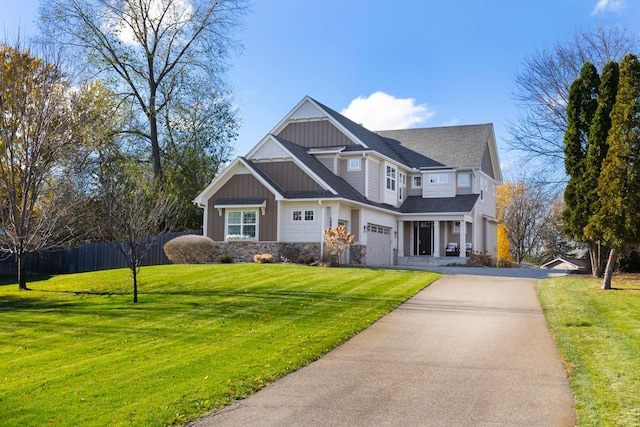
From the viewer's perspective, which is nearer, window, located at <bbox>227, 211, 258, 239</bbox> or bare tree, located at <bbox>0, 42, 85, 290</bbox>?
bare tree, located at <bbox>0, 42, 85, 290</bbox>

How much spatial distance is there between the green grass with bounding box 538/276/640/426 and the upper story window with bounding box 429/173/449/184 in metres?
16.0

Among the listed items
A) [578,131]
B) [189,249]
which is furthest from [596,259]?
[189,249]

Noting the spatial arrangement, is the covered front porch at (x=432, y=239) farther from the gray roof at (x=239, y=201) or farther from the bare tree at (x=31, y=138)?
the bare tree at (x=31, y=138)

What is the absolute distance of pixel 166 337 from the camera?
10977 millimetres

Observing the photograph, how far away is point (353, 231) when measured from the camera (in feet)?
94.0

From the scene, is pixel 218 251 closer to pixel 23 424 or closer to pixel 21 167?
pixel 21 167

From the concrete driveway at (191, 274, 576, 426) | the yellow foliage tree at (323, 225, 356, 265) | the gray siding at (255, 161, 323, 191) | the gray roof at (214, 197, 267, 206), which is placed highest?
the gray siding at (255, 161, 323, 191)

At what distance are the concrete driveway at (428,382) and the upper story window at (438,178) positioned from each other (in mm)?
21495

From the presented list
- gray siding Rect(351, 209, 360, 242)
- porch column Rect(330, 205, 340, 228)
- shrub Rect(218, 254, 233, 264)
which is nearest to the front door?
gray siding Rect(351, 209, 360, 242)

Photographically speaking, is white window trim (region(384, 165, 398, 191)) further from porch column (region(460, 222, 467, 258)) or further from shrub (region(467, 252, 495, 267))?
shrub (region(467, 252, 495, 267))

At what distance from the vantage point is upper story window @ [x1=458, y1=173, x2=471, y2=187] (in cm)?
3388

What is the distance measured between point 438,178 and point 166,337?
25512mm

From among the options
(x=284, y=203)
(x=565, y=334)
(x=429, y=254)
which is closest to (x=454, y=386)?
(x=565, y=334)

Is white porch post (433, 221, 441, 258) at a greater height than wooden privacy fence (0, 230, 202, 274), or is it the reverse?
white porch post (433, 221, 441, 258)
